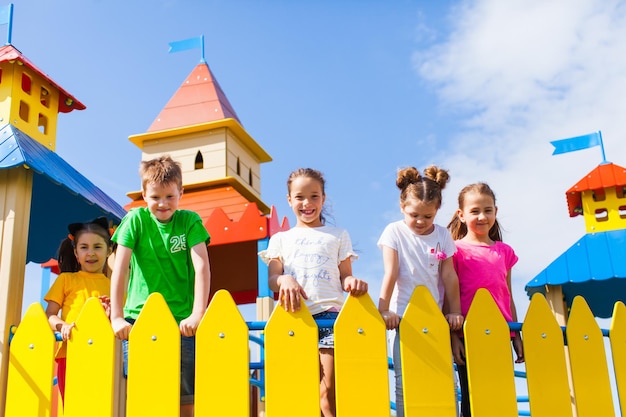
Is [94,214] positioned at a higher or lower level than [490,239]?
higher

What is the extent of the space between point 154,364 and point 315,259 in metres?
1.09

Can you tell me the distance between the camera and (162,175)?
13.1 feet

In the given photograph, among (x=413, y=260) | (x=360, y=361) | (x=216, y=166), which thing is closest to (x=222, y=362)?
(x=360, y=361)

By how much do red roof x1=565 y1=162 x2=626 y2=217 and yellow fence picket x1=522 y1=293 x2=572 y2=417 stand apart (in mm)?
6209

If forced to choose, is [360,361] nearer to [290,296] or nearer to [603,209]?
[290,296]

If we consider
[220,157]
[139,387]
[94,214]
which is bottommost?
[139,387]

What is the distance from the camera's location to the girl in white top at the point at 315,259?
12.5 feet

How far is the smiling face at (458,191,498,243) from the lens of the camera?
4.42 metres

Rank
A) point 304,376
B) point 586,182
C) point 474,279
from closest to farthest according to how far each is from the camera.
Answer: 1. point 304,376
2. point 474,279
3. point 586,182

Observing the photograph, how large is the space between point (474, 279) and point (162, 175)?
1.93m

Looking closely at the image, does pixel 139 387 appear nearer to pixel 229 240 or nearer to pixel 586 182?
pixel 229 240

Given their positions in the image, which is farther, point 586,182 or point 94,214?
point 586,182

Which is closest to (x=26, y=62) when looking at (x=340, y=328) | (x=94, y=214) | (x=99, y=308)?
(x=94, y=214)

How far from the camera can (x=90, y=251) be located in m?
4.91
